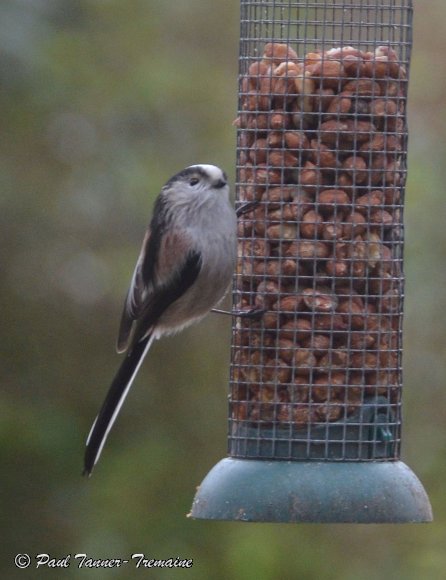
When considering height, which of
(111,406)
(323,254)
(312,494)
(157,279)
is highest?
(323,254)

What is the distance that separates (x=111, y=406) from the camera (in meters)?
5.47

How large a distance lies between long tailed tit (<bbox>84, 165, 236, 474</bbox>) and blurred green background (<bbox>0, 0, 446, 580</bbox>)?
1248mm

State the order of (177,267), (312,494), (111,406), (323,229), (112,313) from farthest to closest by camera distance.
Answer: (112,313)
(177,267)
(111,406)
(323,229)
(312,494)

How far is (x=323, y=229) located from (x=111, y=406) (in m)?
1.13

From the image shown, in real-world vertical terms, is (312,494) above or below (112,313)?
below

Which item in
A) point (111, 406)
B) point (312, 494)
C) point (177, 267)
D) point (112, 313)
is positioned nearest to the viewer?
point (312, 494)

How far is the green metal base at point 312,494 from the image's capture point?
4852 mm

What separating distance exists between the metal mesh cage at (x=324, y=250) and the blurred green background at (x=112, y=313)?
160cm

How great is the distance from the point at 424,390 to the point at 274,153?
9.55 feet

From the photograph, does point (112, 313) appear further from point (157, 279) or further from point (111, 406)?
point (111, 406)

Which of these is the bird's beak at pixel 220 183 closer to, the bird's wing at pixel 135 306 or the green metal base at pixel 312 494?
the bird's wing at pixel 135 306

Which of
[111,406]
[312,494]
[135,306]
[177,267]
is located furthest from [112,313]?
[312,494]

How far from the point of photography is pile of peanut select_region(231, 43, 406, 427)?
5312 millimetres

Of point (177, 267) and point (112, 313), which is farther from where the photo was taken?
point (112, 313)
